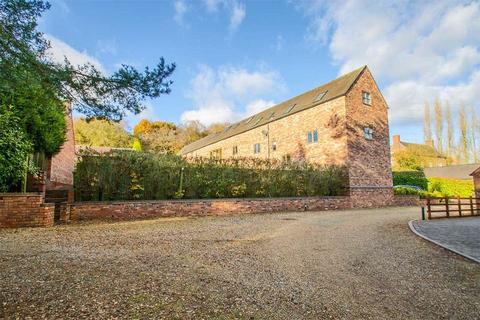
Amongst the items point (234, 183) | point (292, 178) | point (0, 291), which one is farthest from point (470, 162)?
point (0, 291)

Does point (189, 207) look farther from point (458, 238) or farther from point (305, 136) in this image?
point (305, 136)

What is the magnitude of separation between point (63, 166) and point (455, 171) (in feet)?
150

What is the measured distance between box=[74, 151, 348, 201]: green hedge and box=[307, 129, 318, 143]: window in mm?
4765

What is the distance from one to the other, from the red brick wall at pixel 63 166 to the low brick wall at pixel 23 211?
501 centimetres

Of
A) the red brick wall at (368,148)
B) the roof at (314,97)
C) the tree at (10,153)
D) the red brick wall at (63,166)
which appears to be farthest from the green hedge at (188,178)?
the roof at (314,97)

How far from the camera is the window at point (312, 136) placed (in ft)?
68.7

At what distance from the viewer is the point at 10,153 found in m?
7.55

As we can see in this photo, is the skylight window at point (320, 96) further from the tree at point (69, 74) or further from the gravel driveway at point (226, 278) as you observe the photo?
the tree at point (69, 74)

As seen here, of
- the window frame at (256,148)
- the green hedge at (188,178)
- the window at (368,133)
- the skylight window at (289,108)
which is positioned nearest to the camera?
the green hedge at (188,178)

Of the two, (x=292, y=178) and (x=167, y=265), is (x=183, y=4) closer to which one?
(x=167, y=265)

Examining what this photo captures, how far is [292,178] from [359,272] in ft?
34.1

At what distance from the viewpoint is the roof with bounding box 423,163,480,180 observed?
37.4 m

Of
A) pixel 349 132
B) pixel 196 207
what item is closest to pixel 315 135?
pixel 349 132

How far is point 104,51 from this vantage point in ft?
26.3
